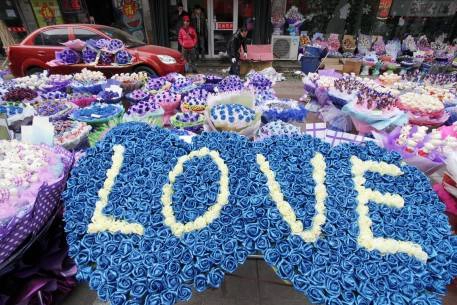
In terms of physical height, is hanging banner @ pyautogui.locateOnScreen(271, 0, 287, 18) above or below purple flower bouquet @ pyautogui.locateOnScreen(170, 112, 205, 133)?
above

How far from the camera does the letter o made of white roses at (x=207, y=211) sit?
1441mm

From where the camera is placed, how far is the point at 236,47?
7863mm

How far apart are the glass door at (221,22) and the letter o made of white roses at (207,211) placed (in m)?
8.96

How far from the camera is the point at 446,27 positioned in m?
9.62

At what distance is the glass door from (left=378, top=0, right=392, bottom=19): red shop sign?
4870mm

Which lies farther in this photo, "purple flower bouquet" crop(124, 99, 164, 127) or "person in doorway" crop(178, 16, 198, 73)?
"person in doorway" crop(178, 16, 198, 73)

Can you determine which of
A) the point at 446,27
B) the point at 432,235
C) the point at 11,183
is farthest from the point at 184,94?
the point at 446,27

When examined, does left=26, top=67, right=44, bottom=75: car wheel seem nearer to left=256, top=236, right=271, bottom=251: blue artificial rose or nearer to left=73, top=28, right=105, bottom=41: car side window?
left=73, top=28, right=105, bottom=41: car side window

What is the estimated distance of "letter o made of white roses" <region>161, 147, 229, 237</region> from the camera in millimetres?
1441

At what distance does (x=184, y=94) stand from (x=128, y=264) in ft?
8.64

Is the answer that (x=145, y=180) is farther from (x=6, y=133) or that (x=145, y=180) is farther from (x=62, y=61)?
(x=62, y=61)

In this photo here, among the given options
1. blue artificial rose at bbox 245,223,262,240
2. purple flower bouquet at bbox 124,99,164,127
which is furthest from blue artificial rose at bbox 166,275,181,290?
purple flower bouquet at bbox 124,99,164,127

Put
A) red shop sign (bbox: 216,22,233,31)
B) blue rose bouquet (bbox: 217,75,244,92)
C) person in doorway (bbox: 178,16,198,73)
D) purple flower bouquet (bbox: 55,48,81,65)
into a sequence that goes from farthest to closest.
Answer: red shop sign (bbox: 216,22,233,31)
person in doorway (bbox: 178,16,198,73)
purple flower bouquet (bbox: 55,48,81,65)
blue rose bouquet (bbox: 217,75,244,92)

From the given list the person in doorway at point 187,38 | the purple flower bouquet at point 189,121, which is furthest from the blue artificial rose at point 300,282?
the person in doorway at point 187,38
